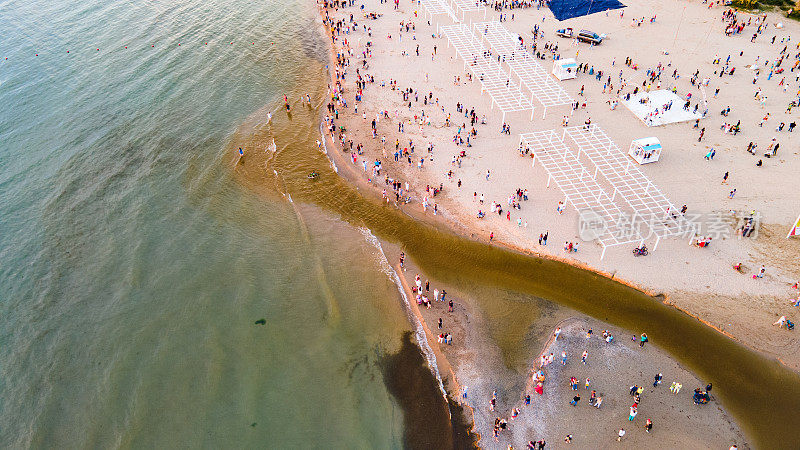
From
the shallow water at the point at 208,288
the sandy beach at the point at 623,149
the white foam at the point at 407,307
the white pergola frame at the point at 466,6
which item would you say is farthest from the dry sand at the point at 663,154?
the white foam at the point at 407,307

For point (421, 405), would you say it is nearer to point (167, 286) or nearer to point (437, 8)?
point (167, 286)

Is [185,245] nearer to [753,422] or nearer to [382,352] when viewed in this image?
[382,352]

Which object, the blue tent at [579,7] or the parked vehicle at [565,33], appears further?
the blue tent at [579,7]

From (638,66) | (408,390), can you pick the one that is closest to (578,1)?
(638,66)

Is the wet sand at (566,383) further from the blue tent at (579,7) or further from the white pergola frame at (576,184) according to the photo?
the blue tent at (579,7)

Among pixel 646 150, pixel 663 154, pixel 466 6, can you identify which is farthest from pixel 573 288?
pixel 466 6

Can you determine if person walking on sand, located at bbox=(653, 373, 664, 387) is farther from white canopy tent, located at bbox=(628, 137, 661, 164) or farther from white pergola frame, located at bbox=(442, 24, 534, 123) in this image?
white pergola frame, located at bbox=(442, 24, 534, 123)

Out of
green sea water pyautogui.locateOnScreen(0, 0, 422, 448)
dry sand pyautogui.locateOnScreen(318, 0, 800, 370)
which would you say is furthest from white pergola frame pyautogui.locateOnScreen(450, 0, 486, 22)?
green sea water pyautogui.locateOnScreen(0, 0, 422, 448)
